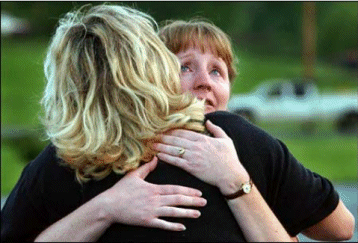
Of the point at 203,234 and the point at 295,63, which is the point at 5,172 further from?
the point at 295,63

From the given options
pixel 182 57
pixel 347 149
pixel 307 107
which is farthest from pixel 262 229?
pixel 307 107

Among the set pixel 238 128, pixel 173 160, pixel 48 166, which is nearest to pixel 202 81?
pixel 238 128

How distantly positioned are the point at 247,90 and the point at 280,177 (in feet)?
112

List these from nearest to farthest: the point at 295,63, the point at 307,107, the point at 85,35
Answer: the point at 85,35, the point at 307,107, the point at 295,63

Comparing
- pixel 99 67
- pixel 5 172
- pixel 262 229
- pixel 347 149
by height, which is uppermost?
pixel 99 67

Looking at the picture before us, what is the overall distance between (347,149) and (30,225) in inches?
662

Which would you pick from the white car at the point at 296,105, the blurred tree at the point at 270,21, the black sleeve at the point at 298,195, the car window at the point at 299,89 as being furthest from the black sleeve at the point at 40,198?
the blurred tree at the point at 270,21

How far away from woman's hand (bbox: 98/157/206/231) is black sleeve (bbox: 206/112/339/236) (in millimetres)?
202

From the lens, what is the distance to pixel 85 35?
258cm

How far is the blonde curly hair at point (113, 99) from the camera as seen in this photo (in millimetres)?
2465

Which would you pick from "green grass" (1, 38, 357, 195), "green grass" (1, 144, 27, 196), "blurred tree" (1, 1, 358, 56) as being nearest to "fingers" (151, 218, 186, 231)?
"green grass" (1, 144, 27, 196)

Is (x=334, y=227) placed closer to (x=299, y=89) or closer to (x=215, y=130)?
(x=215, y=130)

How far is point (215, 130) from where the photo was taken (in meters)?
2.53

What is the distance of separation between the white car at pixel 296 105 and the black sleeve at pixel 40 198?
2571 cm
